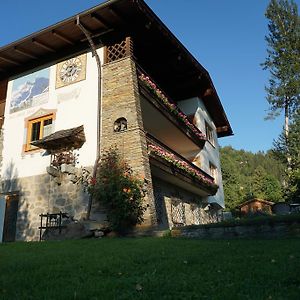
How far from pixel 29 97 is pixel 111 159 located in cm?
539

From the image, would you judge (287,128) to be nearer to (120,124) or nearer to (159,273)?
(120,124)

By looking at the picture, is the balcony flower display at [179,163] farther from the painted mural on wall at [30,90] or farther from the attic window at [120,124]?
the painted mural on wall at [30,90]

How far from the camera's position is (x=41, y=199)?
12.9 meters

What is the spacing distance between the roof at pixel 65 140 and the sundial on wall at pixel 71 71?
6.57ft

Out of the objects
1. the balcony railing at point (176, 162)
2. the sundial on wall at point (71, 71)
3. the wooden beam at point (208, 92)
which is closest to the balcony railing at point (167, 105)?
the balcony railing at point (176, 162)

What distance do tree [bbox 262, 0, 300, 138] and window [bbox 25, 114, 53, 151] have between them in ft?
52.6

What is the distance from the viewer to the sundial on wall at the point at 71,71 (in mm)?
13609

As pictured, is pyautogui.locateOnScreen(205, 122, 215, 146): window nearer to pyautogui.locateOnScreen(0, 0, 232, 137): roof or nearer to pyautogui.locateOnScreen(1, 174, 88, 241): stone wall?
pyautogui.locateOnScreen(0, 0, 232, 137): roof

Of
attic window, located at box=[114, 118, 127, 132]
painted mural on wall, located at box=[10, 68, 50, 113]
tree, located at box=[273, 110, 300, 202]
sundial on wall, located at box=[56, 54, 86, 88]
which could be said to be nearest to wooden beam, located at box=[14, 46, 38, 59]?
painted mural on wall, located at box=[10, 68, 50, 113]

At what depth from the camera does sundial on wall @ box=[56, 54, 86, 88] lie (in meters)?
13.6

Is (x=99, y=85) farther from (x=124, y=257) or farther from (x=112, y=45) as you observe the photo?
(x=124, y=257)

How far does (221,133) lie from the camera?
25.4 metres

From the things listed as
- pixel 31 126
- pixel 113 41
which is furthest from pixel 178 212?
pixel 113 41

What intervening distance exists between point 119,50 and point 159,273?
33.4 feet
